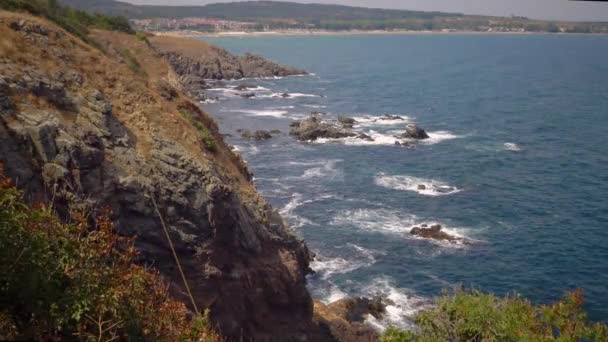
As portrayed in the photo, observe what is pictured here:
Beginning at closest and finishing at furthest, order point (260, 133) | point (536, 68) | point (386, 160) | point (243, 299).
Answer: point (243, 299)
point (386, 160)
point (260, 133)
point (536, 68)

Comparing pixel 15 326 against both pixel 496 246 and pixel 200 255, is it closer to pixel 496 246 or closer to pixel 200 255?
pixel 200 255

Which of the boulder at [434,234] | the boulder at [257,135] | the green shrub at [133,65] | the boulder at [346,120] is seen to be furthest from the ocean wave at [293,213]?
the boulder at [346,120]

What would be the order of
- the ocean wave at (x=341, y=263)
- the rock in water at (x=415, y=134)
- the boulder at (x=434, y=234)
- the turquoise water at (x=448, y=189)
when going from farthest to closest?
the rock in water at (x=415, y=134)
the boulder at (x=434, y=234)
the ocean wave at (x=341, y=263)
the turquoise water at (x=448, y=189)

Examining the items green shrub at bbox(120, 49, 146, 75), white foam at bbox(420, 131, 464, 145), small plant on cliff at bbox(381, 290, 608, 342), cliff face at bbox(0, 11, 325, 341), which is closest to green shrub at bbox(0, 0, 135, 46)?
cliff face at bbox(0, 11, 325, 341)

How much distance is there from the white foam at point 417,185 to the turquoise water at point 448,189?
197 mm

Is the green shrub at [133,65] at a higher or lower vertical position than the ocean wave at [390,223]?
higher

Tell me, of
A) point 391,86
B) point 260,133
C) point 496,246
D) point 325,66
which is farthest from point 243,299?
point 325,66

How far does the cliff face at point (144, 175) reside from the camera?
21.5 meters

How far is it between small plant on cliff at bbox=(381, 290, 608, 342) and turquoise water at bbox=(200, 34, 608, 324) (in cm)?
1436

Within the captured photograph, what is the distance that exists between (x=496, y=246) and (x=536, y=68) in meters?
132

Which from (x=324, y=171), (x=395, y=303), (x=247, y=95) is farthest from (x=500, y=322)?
(x=247, y=95)

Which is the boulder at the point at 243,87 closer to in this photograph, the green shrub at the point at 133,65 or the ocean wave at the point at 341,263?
the green shrub at the point at 133,65

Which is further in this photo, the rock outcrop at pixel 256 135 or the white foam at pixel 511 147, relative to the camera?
the rock outcrop at pixel 256 135

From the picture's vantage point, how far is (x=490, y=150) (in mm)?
69438
